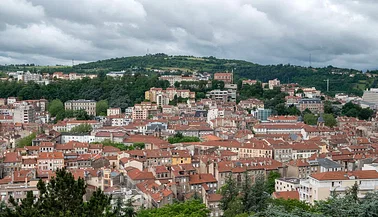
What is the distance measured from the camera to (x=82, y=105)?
258 feet

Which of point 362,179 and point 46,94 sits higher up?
point 46,94

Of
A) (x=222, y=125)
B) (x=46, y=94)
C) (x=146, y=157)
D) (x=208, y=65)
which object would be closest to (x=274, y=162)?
(x=146, y=157)

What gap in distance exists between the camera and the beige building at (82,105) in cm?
7850

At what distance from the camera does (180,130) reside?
61562mm

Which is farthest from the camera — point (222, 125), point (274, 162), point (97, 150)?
point (222, 125)

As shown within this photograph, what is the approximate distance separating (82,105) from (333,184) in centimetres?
5119

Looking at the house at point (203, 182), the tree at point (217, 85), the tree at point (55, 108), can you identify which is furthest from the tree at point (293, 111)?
the house at point (203, 182)

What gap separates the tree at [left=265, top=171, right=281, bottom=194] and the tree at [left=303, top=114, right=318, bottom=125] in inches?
1162

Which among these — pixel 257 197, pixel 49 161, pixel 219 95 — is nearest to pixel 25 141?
pixel 49 161

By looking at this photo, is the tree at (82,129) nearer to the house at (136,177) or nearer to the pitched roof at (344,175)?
the house at (136,177)

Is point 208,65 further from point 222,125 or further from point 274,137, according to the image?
point 274,137

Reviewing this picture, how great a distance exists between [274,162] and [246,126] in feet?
75.2

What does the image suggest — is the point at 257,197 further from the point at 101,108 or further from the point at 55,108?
the point at 55,108

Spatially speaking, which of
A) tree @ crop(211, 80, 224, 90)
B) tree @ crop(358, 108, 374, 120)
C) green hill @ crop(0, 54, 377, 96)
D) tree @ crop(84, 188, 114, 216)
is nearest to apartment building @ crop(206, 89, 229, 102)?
tree @ crop(211, 80, 224, 90)
